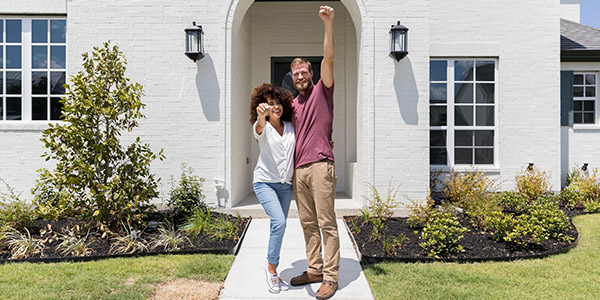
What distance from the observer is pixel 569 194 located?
6555 millimetres

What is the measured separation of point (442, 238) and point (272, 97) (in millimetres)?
2560

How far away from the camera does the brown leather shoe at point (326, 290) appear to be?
304 cm

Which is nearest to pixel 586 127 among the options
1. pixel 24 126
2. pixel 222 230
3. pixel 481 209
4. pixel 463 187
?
pixel 463 187

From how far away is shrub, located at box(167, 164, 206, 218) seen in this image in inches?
212

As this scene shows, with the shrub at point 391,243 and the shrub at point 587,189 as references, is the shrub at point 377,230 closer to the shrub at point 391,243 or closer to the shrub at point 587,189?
the shrub at point 391,243

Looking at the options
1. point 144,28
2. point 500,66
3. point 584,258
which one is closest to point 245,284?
point 584,258

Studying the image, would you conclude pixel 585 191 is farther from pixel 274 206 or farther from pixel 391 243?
pixel 274 206

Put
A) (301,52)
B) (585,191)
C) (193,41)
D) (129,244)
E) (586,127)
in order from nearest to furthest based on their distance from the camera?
(129,244), (193,41), (585,191), (586,127), (301,52)

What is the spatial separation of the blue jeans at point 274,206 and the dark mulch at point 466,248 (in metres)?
1.32

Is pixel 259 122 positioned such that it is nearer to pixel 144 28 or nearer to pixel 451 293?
pixel 451 293

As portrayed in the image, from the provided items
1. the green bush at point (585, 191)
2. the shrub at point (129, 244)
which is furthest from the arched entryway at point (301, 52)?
the green bush at point (585, 191)

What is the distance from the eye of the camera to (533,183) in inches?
272

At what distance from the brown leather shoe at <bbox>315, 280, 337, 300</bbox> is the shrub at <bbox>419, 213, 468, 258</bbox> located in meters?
1.50

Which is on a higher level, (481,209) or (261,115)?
(261,115)
